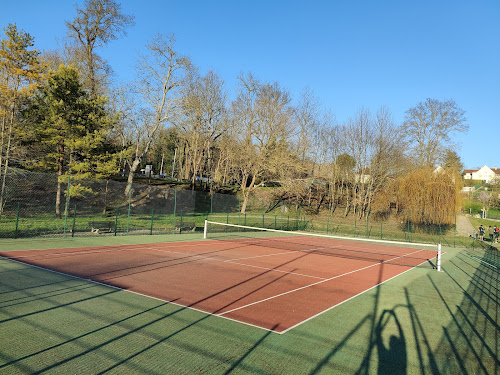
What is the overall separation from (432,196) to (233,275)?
1000 inches

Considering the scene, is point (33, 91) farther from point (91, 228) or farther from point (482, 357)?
point (482, 357)

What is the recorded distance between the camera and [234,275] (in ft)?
34.8

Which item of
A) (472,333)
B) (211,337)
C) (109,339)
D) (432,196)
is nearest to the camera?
(109,339)

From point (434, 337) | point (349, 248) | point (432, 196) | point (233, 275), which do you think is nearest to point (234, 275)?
point (233, 275)

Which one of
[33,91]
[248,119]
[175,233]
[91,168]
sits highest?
[248,119]

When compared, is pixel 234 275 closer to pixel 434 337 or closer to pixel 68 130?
pixel 434 337

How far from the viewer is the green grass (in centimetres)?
453

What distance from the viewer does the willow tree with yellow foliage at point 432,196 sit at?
29.2 meters

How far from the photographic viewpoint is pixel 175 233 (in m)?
22.7

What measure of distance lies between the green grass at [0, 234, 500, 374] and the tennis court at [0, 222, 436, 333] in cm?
52

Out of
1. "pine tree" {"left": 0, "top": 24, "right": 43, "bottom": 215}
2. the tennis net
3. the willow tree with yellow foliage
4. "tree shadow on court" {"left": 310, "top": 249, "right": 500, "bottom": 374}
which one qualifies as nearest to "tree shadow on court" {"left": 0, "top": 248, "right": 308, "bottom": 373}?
"tree shadow on court" {"left": 310, "top": 249, "right": 500, "bottom": 374}

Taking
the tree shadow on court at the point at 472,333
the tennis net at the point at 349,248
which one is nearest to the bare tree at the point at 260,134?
the tennis net at the point at 349,248

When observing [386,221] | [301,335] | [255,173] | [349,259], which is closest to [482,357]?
[301,335]

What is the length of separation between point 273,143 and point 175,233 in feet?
56.7
